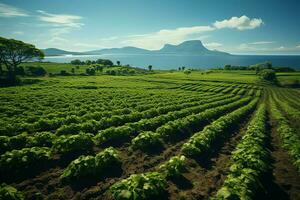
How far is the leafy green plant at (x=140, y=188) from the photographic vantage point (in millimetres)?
8828

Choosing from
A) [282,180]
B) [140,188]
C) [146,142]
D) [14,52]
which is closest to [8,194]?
[140,188]

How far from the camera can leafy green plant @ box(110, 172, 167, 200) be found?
8828mm

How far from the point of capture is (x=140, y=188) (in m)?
9.29

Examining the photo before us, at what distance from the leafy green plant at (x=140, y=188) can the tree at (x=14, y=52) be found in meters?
89.2

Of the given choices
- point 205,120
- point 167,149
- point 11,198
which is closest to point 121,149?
point 167,149

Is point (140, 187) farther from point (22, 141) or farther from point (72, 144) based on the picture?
point (22, 141)

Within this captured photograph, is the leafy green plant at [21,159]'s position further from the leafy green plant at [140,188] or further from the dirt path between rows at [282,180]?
the dirt path between rows at [282,180]

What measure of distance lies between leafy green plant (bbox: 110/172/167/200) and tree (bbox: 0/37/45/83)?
89245 mm

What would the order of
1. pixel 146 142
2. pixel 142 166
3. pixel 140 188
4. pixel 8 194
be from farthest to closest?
pixel 146 142 < pixel 142 166 < pixel 140 188 < pixel 8 194

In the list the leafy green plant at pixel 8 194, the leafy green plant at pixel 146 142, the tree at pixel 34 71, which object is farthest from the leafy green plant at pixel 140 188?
the tree at pixel 34 71

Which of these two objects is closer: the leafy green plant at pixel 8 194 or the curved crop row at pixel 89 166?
the leafy green plant at pixel 8 194

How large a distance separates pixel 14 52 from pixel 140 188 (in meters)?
98.4

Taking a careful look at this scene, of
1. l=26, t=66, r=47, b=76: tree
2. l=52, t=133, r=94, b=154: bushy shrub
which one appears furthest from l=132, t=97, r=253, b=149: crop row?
l=26, t=66, r=47, b=76: tree

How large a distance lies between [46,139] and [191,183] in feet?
34.7
